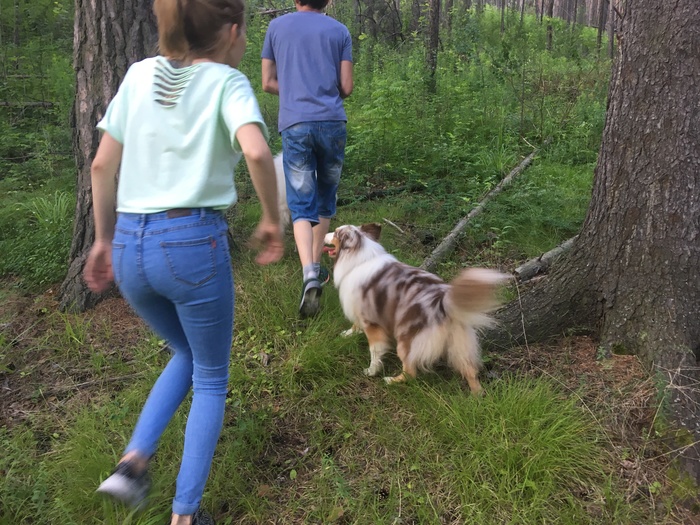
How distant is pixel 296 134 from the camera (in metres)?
3.51

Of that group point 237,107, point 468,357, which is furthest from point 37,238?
point 468,357

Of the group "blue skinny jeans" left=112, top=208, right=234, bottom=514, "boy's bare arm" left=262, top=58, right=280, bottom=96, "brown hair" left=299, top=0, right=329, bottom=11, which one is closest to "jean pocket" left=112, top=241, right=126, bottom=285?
"blue skinny jeans" left=112, top=208, right=234, bottom=514

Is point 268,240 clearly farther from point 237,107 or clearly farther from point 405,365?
point 405,365

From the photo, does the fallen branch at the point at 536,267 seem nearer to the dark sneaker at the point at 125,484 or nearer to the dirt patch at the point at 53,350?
the dirt patch at the point at 53,350

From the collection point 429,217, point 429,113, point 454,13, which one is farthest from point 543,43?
point 429,217

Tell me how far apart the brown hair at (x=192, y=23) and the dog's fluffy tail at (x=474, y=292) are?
1.50 m

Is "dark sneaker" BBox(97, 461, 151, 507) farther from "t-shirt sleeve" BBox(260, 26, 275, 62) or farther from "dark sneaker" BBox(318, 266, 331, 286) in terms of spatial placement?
"t-shirt sleeve" BBox(260, 26, 275, 62)

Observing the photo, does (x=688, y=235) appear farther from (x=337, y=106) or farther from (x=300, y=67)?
(x=300, y=67)

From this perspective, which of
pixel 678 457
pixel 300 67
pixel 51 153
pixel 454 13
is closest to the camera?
pixel 678 457

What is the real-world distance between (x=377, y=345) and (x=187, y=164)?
1.79 m

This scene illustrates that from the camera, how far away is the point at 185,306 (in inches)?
66.4

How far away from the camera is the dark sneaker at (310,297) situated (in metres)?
3.31

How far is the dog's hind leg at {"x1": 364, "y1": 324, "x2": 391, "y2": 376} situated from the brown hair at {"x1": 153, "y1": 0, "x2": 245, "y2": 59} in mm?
1903

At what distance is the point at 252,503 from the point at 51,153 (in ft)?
20.3
